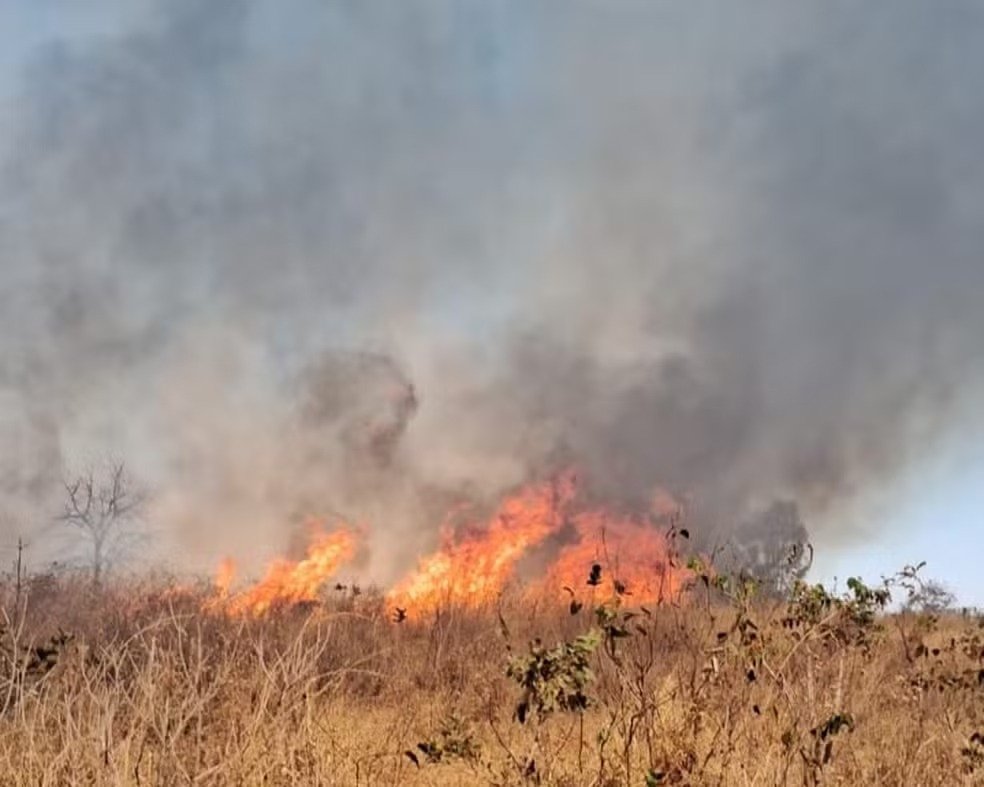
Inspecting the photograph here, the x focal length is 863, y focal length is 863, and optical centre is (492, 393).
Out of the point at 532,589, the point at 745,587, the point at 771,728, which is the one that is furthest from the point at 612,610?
the point at 532,589

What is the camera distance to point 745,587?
696cm

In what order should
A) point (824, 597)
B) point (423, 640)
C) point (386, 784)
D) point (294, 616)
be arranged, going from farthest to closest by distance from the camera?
point (294, 616)
point (423, 640)
point (824, 597)
point (386, 784)

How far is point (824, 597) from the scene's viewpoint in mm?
8945

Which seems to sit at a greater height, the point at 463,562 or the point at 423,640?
the point at 463,562

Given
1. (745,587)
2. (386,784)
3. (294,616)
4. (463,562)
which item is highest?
(463,562)

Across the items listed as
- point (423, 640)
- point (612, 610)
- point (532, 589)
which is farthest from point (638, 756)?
point (532, 589)

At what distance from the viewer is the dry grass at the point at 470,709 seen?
543 cm

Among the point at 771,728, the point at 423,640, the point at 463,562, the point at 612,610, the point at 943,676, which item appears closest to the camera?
the point at 612,610

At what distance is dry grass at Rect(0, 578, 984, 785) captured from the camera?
5430 millimetres

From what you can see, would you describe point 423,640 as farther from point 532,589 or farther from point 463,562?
point 463,562

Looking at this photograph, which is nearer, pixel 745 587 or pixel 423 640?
pixel 745 587

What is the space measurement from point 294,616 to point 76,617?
3.64 m

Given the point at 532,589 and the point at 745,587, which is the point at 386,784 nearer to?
the point at 745,587

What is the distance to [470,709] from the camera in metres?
10.8
